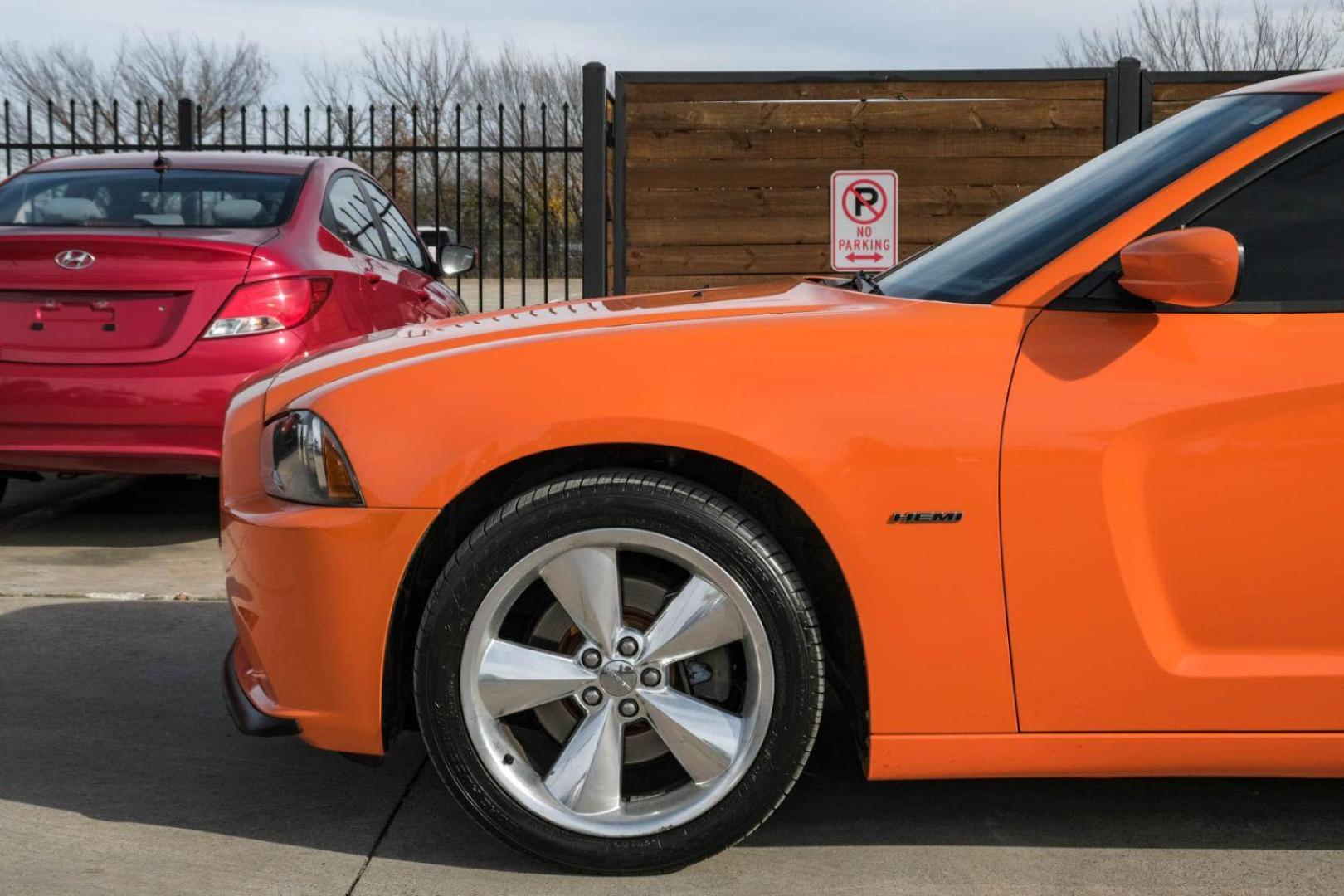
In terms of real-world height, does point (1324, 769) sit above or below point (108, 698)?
above

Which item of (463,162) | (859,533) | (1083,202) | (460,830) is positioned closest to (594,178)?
(1083,202)

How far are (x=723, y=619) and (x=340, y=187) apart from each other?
4717 mm

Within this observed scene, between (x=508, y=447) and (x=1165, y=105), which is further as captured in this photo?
(x=1165, y=105)

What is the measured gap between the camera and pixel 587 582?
9.78 ft

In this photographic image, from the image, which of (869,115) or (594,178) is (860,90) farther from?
(594,178)

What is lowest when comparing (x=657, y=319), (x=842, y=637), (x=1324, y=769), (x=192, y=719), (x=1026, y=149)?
(x=192, y=719)

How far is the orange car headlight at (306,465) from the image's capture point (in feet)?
9.84

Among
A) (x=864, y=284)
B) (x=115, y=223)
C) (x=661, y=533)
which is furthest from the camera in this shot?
(x=115, y=223)

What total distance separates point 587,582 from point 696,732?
1.16 ft

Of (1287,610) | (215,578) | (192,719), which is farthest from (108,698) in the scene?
(1287,610)

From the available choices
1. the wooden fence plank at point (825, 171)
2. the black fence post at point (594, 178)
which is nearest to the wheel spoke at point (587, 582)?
the black fence post at point (594, 178)

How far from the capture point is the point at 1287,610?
2865 millimetres

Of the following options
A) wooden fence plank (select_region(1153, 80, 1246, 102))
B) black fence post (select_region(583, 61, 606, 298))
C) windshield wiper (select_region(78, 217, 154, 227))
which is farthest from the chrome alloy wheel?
wooden fence plank (select_region(1153, 80, 1246, 102))

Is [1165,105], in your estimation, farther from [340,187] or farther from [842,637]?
[842,637]
